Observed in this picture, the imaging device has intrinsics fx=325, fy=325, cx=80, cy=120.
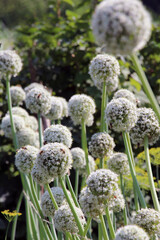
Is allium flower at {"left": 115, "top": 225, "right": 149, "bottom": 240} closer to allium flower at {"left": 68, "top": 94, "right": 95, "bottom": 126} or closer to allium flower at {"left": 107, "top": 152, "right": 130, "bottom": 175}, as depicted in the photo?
allium flower at {"left": 107, "top": 152, "right": 130, "bottom": 175}

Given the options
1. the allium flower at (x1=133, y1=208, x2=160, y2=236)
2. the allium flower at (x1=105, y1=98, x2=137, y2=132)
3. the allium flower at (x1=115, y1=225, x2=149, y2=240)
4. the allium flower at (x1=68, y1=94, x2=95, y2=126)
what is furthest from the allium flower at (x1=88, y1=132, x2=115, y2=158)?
the allium flower at (x1=115, y1=225, x2=149, y2=240)

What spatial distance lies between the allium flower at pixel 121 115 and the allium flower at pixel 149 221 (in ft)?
0.90

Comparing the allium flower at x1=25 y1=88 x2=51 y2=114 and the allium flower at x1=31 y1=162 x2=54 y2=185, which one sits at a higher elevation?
the allium flower at x1=25 y1=88 x2=51 y2=114

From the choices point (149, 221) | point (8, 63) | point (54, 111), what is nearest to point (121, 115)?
point (149, 221)

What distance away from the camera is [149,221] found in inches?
34.0

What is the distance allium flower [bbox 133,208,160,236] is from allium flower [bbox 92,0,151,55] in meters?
0.48

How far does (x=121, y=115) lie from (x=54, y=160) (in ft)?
0.93

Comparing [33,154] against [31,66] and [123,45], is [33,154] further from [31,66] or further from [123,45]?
[31,66]

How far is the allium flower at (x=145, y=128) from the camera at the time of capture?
1.05m

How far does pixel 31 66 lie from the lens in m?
2.68

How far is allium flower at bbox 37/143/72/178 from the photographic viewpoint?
894 millimetres

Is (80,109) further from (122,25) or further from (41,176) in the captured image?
(122,25)

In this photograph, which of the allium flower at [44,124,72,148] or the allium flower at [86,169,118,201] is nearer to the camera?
the allium flower at [86,169,118,201]

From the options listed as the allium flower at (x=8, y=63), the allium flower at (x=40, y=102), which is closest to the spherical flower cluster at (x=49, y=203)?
the allium flower at (x=40, y=102)
